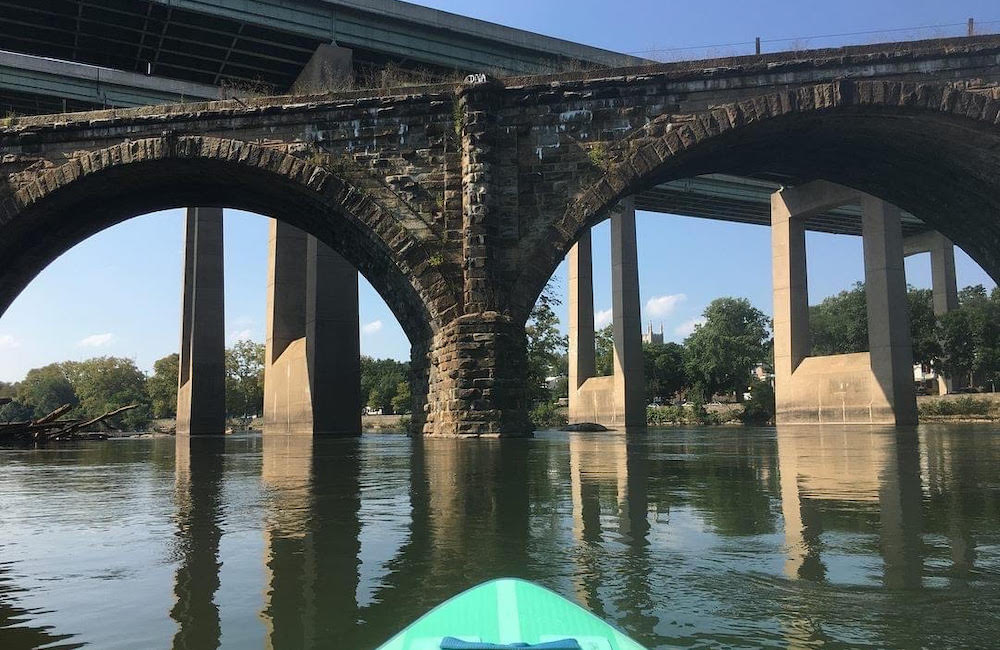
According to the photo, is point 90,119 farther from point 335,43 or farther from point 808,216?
point 808,216

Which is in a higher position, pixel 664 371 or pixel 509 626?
pixel 664 371

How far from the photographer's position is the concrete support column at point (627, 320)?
45000 millimetres

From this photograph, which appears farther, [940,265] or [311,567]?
[940,265]

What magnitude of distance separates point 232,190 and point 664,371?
6770 centimetres

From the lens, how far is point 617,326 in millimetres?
45844

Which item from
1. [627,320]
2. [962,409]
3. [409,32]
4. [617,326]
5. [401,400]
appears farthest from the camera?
[401,400]

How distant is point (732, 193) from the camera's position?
4597 cm

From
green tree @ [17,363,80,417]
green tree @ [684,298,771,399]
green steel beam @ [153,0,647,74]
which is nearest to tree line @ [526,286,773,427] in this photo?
green tree @ [684,298,771,399]

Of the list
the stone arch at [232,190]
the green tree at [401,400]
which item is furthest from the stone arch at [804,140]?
the green tree at [401,400]

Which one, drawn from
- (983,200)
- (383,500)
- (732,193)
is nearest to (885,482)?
(383,500)

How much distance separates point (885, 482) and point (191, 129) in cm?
1545

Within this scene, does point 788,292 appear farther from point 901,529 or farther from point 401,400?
point 401,400

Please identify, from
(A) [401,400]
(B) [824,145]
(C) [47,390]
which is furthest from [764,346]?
(C) [47,390]

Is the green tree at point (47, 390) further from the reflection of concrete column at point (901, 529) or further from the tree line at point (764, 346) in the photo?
the reflection of concrete column at point (901, 529)
